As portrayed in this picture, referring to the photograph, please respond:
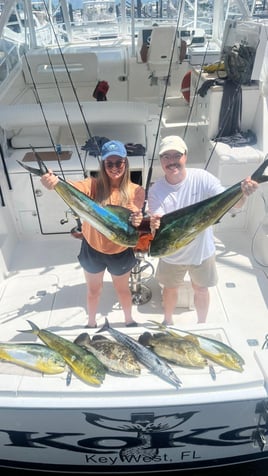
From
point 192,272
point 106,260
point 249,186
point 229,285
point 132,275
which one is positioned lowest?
point 229,285

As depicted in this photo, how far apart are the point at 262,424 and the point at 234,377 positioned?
358 mm

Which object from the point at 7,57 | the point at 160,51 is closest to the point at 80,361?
the point at 7,57

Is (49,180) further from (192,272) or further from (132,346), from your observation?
(192,272)

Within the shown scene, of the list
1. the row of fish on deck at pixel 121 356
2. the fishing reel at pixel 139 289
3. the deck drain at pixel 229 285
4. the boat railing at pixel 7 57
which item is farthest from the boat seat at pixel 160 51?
the row of fish on deck at pixel 121 356

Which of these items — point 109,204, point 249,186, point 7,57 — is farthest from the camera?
point 7,57

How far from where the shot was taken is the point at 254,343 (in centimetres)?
268

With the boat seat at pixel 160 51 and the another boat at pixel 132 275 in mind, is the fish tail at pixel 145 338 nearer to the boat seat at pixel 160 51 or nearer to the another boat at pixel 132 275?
the another boat at pixel 132 275

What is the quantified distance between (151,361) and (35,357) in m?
0.57

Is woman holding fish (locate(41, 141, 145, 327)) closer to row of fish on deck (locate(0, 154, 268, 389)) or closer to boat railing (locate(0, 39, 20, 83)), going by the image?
row of fish on deck (locate(0, 154, 268, 389))

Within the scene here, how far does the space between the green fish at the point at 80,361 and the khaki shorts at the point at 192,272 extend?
780 millimetres

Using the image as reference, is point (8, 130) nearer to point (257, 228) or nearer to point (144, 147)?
point (144, 147)

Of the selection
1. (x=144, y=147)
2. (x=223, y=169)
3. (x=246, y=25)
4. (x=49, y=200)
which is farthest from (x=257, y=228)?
(x=246, y=25)

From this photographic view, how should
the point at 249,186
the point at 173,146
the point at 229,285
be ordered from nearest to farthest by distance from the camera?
1. the point at 249,186
2. the point at 173,146
3. the point at 229,285

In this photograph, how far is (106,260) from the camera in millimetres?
2453
